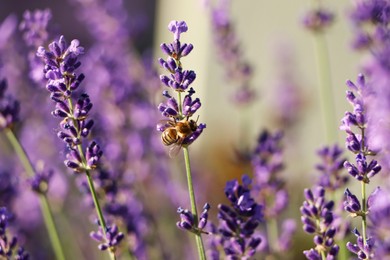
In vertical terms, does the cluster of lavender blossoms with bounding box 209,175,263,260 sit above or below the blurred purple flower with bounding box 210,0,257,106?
below

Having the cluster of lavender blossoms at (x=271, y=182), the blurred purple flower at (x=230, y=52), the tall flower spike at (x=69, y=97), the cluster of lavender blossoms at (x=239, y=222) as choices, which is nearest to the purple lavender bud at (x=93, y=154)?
the tall flower spike at (x=69, y=97)

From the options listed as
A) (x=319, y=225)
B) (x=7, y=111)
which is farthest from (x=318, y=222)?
(x=7, y=111)

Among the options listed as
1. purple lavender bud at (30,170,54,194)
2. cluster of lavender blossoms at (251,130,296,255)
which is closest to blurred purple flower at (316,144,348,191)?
cluster of lavender blossoms at (251,130,296,255)

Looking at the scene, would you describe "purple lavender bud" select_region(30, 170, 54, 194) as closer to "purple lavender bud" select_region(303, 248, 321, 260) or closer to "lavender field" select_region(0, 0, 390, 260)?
"lavender field" select_region(0, 0, 390, 260)

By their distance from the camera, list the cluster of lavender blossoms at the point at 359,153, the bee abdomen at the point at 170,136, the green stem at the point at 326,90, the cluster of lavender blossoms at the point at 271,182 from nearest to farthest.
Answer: the cluster of lavender blossoms at the point at 359,153 < the bee abdomen at the point at 170,136 < the cluster of lavender blossoms at the point at 271,182 < the green stem at the point at 326,90

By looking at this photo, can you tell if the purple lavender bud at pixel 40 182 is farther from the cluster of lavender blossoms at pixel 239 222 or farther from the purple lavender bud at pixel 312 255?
the purple lavender bud at pixel 312 255

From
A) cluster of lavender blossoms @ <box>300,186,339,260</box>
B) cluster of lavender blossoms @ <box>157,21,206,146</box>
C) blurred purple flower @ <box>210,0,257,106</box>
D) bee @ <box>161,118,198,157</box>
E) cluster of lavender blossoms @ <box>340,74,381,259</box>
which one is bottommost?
cluster of lavender blossoms @ <box>300,186,339,260</box>

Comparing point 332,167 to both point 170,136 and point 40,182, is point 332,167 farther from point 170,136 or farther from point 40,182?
point 40,182
